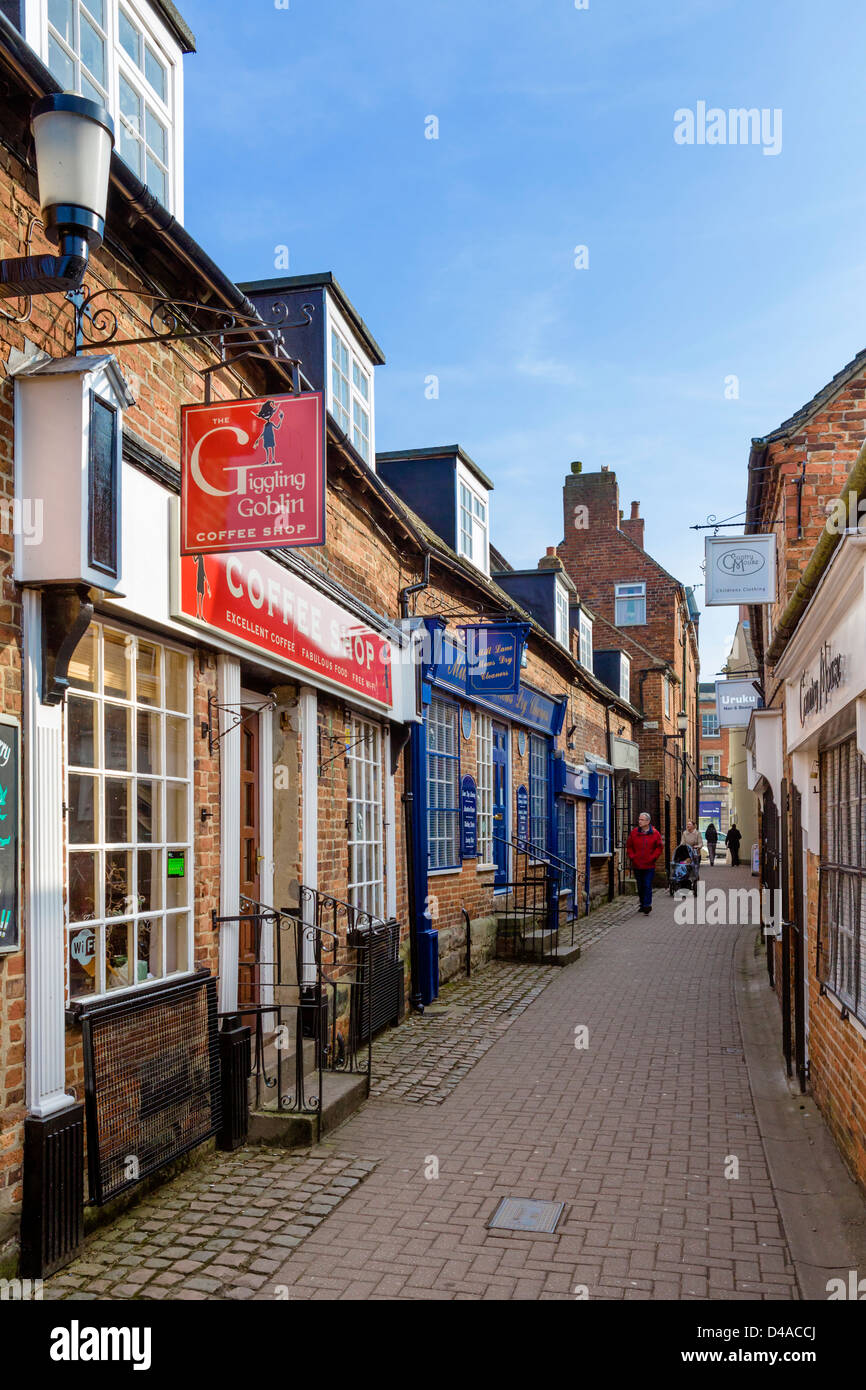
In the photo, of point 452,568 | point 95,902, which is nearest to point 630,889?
point 452,568

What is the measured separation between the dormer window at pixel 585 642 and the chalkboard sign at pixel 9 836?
62.1ft

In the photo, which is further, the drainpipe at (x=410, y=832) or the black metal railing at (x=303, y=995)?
the drainpipe at (x=410, y=832)

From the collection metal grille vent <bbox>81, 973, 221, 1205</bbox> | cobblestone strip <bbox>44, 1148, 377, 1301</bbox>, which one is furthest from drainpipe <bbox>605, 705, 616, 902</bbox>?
metal grille vent <bbox>81, 973, 221, 1205</bbox>

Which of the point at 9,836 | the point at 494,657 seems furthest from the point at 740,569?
the point at 9,836

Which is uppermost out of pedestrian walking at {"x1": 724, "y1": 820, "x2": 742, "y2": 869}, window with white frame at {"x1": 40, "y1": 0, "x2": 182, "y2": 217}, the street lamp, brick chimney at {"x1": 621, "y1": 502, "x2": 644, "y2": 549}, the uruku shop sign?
brick chimney at {"x1": 621, "y1": 502, "x2": 644, "y2": 549}

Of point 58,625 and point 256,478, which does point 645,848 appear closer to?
point 256,478

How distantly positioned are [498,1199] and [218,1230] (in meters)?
1.43

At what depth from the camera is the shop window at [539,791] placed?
1731cm

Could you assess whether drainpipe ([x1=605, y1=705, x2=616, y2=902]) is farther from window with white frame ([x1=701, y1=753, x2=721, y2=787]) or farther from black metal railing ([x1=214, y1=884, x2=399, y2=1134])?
window with white frame ([x1=701, y1=753, x2=721, y2=787])

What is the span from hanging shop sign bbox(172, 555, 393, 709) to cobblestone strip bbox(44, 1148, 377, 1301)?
2939 mm

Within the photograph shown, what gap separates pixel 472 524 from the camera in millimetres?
14453

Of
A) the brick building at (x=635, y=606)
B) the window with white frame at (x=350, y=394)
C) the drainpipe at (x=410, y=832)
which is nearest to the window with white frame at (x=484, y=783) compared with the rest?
the drainpipe at (x=410, y=832)

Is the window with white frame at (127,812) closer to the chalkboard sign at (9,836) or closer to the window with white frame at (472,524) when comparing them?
the chalkboard sign at (9,836)

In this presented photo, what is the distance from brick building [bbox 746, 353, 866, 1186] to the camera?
5.22 meters
